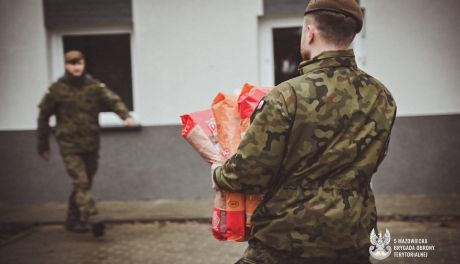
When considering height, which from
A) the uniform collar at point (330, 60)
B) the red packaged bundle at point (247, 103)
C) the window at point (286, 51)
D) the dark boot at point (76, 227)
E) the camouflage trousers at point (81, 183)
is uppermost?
the window at point (286, 51)

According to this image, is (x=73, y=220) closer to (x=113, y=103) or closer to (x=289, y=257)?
(x=113, y=103)

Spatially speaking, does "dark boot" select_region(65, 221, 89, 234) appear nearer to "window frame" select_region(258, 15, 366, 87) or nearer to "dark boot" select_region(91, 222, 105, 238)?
"dark boot" select_region(91, 222, 105, 238)

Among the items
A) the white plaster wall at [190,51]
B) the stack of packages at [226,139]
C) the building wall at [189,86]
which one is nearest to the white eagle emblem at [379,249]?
the stack of packages at [226,139]

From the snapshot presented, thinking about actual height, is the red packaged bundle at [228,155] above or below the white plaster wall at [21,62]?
below

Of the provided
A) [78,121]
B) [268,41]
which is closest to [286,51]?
[268,41]

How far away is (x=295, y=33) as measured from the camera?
25.0 feet

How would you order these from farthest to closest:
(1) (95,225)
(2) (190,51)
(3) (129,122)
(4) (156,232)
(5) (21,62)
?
(5) (21,62), (2) (190,51), (4) (156,232), (3) (129,122), (1) (95,225)

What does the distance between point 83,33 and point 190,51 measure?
167 cm

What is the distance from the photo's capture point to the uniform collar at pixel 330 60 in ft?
6.74

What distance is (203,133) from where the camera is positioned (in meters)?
2.33

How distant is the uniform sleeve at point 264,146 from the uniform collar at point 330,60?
16 cm

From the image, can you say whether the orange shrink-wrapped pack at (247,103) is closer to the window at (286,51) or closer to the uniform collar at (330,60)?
the uniform collar at (330,60)

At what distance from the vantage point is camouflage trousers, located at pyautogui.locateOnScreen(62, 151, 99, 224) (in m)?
5.67

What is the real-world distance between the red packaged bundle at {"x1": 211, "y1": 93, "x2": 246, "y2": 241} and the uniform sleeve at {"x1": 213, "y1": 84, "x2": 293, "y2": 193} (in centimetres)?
14
